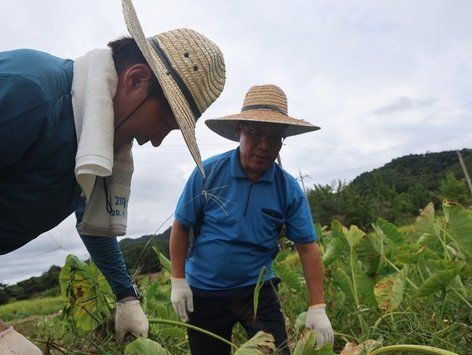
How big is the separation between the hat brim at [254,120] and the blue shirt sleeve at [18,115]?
117cm

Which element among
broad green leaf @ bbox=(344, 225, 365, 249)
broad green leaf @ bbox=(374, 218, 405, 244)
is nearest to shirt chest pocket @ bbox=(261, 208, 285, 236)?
broad green leaf @ bbox=(344, 225, 365, 249)

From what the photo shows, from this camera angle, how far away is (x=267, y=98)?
7.75ft

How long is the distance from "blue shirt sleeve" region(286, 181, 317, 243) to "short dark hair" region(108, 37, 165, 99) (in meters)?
1.13

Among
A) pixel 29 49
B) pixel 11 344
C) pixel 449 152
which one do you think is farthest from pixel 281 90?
pixel 449 152

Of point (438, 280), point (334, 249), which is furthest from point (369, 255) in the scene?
point (438, 280)

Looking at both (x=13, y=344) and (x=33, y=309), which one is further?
(x=33, y=309)

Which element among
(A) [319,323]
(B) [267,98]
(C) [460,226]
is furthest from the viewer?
(C) [460,226]

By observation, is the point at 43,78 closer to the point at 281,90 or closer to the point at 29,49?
the point at 29,49

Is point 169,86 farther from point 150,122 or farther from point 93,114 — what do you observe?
point 93,114

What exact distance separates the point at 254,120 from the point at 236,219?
0.42 m

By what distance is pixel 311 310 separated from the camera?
2.26m

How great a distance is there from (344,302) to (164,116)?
1.99m

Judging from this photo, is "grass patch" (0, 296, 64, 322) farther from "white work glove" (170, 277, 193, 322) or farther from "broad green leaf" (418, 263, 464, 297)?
"broad green leaf" (418, 263, 464, 297)

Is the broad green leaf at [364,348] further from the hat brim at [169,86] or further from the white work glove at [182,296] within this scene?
the white work glove at [182,296]
